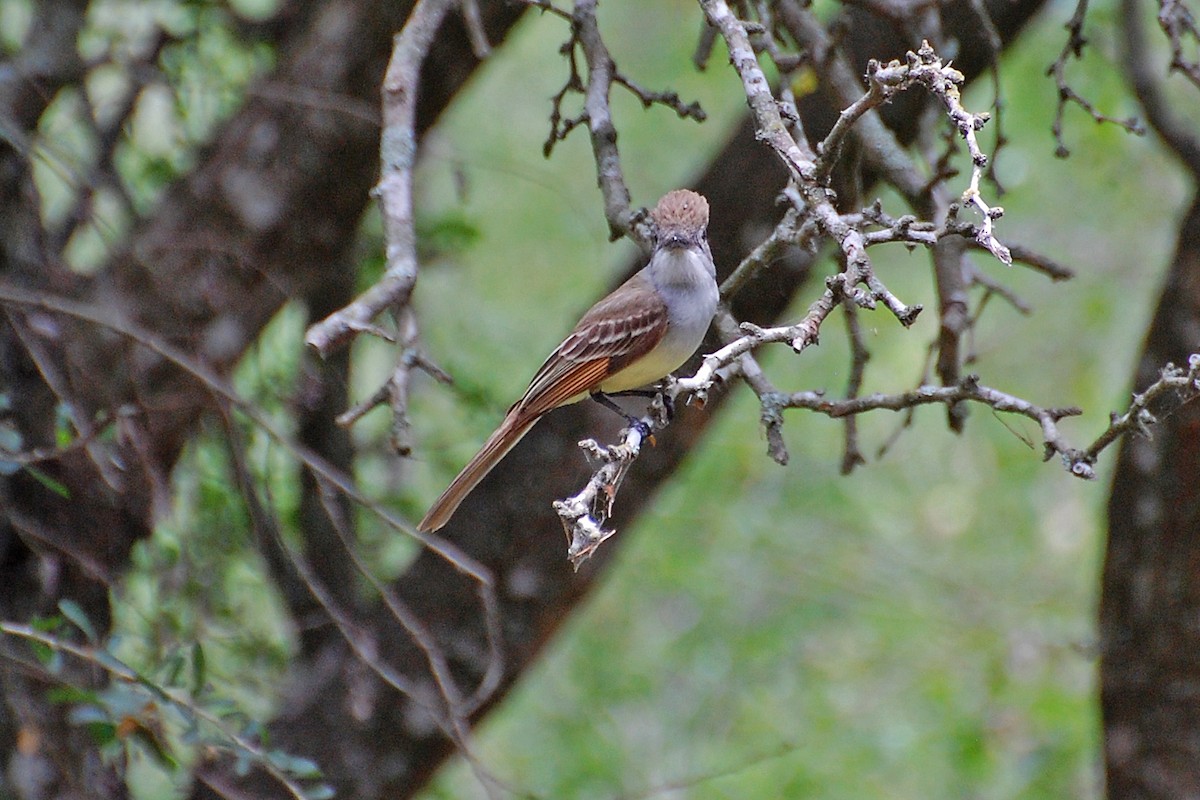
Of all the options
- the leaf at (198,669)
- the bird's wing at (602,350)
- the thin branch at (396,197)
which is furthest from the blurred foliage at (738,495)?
the thin branch at (396,197)

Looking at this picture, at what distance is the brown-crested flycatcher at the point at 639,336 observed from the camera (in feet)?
12.6

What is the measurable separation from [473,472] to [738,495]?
171 inches

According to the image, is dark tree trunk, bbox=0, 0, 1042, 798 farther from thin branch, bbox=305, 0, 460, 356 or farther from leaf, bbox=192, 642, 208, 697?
thin branch, bbox=305, 0, 460, 356

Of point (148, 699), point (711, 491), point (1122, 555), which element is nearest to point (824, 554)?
point (711, 491)

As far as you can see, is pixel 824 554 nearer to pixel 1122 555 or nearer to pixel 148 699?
pixel 1122 555

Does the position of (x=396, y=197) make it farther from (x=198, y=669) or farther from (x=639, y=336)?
(x=198, y=669)

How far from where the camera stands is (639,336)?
4.04 metres

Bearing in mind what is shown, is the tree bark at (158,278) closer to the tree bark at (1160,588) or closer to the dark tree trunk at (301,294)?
the dark tree trunk at (301,294)

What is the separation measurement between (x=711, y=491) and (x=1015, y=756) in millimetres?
2196

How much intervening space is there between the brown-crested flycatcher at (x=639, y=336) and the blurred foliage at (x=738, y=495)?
1.13m

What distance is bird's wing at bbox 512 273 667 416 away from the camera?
13.1 feet

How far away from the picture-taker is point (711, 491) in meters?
7.90

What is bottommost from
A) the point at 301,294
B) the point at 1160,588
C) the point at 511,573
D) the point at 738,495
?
the point at 511,573

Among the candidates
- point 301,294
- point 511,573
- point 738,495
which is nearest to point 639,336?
point 511,573
